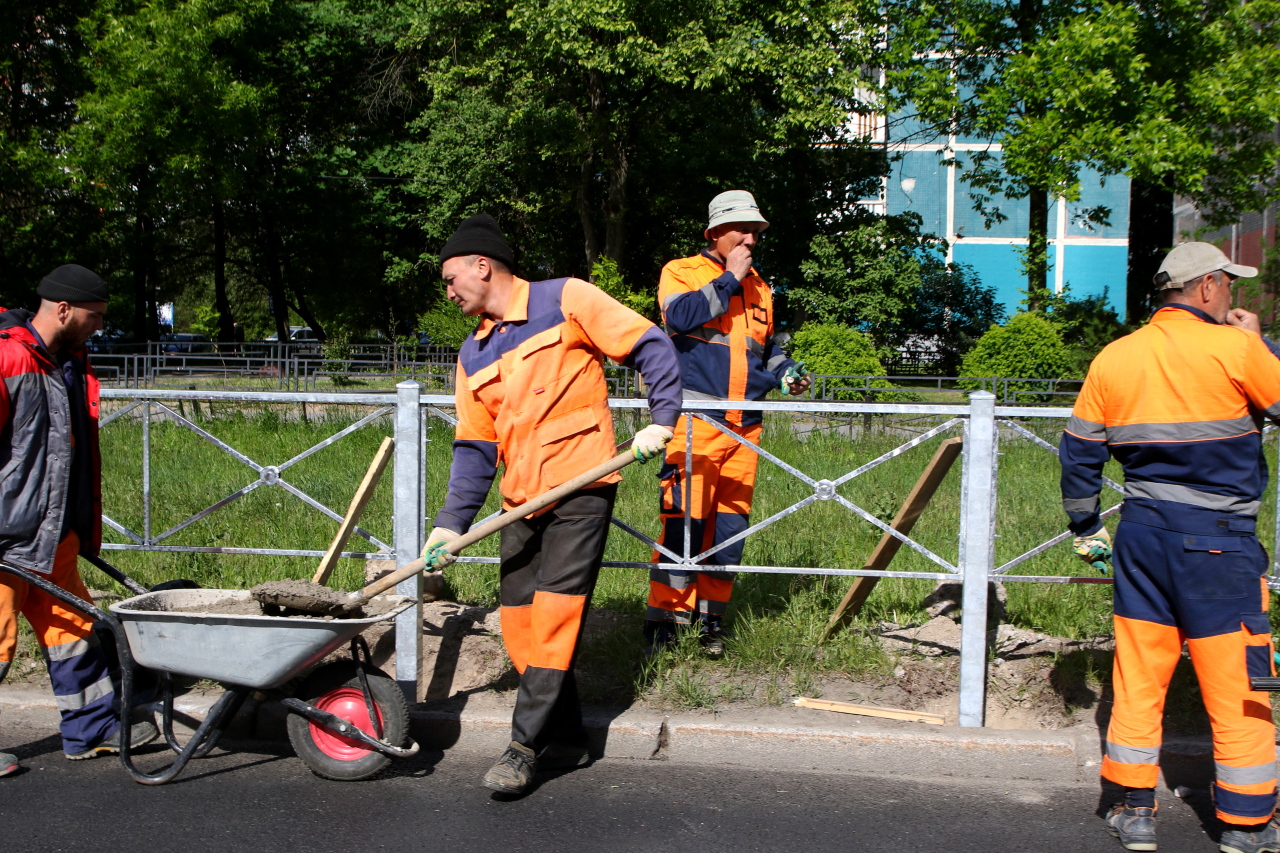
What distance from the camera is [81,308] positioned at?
3986 mm

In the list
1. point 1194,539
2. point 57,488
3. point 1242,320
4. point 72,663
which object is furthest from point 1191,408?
point 72,663

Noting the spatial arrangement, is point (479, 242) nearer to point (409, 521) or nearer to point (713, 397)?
point (409, 521)

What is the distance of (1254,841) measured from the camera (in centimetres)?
327

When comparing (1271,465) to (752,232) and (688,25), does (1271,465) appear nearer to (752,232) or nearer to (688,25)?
(752,232)

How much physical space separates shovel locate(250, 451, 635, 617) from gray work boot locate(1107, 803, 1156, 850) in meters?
1.91

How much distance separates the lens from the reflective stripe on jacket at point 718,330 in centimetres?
466

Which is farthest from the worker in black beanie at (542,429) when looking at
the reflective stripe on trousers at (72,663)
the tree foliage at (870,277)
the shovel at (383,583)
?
the tree foliage at (870,277)

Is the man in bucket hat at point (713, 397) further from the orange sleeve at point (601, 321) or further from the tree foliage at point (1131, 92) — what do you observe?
the tree foliage at point (1131, 92)

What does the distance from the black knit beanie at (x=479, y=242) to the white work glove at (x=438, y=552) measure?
0.96 metres

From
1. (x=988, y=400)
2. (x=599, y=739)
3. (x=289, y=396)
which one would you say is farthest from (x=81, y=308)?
(x=988, y=400)

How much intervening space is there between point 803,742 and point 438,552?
1.54 metres

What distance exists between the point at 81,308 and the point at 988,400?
339cm

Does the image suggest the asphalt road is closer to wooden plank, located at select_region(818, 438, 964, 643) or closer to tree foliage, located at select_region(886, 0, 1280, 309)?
wooden plank, located at select_region(818, 438, 964, 643)

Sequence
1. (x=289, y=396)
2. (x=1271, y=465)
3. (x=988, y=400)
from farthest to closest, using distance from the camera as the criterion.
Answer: (x=1271, y=465)
(x=289, y=396)
(x=988, y=400)
